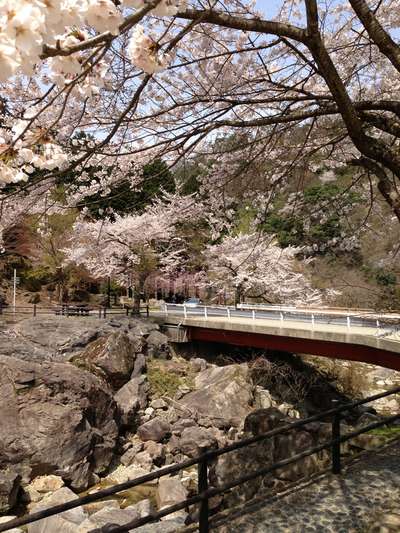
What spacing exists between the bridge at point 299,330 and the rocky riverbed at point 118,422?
1.59 meters

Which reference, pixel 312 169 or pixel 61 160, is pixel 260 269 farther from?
pixel 61 160

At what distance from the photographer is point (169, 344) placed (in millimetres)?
19969

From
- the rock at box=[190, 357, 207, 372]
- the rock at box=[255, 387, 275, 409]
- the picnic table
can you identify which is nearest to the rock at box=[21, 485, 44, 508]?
the rock at box=[255, 387, 275, 409]

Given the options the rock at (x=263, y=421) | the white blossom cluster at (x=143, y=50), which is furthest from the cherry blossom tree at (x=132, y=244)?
the white blossom cluster at (x=143, y=50)

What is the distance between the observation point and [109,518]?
24.8ft

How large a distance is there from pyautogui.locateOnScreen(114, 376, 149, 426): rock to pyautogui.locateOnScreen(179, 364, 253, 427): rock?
137 cm

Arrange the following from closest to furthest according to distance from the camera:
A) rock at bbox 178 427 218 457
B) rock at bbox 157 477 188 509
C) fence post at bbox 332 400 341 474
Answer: fence post at bbox 332 400 341 474 → rock at bbox 157 477 188 509 → rock at bbox 178 427 218 457

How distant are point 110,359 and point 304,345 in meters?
6.80

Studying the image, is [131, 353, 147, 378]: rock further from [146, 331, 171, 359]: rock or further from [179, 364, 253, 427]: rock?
[179, 364, 253, 427]: rock

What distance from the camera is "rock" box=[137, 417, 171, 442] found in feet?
40.9

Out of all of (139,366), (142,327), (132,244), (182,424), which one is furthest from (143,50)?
(132,244)

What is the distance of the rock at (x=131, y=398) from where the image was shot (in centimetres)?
1324

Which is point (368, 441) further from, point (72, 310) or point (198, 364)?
point (72, 310)

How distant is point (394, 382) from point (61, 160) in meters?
20.0
